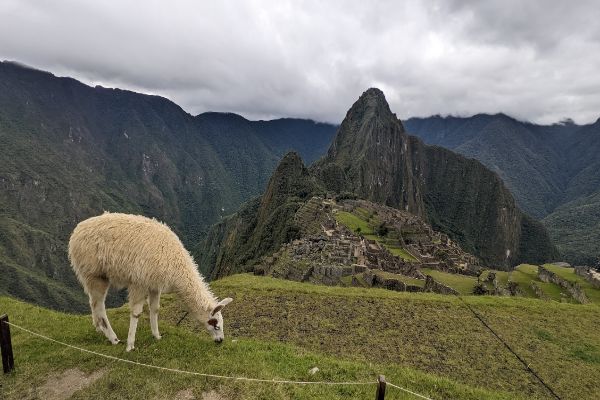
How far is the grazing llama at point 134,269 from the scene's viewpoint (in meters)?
8.62

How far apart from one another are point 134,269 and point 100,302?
1294mm

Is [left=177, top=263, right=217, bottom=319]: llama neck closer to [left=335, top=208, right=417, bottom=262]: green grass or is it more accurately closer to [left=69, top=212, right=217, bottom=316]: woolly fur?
[left=69, top=212, right=217, bottom=316]: woolly fur

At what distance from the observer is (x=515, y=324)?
44.7ft

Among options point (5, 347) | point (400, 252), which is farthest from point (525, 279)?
point (5, 347)

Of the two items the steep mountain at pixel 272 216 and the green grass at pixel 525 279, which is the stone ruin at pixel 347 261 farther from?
the steep mountain at pixel 272 216

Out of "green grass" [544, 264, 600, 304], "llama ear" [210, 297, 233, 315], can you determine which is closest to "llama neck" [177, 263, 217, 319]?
"llama ear" [210, 297, 233, 315]

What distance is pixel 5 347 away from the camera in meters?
7.50

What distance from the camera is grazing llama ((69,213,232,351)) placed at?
340 inches

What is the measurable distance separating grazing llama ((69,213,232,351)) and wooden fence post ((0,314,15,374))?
161 cm

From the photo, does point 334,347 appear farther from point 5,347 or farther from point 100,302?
point 5,347

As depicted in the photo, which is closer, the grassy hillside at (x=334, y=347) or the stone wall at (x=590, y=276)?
the grassy hillside at (x=334, y=347)

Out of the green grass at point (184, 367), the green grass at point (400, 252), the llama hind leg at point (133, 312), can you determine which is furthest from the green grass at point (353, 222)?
the llama hind leg at point (133, 312)

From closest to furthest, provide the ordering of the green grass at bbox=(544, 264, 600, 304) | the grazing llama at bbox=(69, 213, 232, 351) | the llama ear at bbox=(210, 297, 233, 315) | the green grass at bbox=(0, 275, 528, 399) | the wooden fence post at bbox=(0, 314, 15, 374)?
the green grass at bbox=(0, 275, 528, 399)
the wooden fence post at bbox=(0, 314, 15, 374)
the grazing llama at bbox=(69, 213, 232, 351)
the llama ear at bbox=(210, 297, 233, 315)
the green grass at bbox=(544, 264, 600, 304)

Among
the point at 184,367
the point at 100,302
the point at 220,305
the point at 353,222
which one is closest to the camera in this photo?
the point at 184,367
